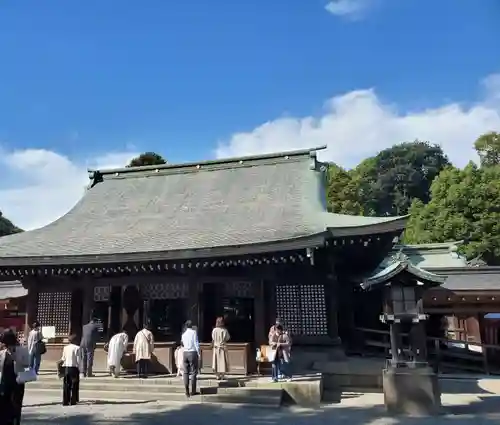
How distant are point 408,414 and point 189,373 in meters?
4.85

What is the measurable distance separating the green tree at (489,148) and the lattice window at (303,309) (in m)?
47.0

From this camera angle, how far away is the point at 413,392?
377 inches

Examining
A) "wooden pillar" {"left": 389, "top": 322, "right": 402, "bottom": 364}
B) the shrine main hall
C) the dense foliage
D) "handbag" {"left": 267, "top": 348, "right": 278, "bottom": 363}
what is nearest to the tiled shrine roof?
the shrine main hall

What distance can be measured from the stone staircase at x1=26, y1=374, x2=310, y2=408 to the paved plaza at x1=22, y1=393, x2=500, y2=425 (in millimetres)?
466

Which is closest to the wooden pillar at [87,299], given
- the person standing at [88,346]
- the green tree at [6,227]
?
the person standing at [88,346]

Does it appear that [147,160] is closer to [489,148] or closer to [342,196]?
[342,196]

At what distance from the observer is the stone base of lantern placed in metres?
9.48

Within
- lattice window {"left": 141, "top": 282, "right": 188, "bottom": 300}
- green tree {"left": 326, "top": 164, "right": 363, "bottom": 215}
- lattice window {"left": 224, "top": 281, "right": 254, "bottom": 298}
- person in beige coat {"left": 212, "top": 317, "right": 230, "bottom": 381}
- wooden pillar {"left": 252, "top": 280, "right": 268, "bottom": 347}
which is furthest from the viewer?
green tree {"left": 326, "top": 164, "right": 363, "bottom": 215}

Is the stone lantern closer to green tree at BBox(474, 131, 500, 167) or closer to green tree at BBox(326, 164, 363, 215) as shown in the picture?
green tree at BBox(326, 164, 363, 215)

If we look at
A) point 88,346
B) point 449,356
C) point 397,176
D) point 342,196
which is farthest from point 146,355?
point 397,176

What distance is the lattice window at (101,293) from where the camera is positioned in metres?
15.2

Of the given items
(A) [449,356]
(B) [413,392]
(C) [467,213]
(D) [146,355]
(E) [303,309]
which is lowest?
(B) [413,392]

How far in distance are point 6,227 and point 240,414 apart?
6853cm

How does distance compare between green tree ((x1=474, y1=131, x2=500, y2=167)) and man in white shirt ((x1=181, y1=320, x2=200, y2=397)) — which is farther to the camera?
green tree ((x1=474, y1=131, x2=500, y2=167))
